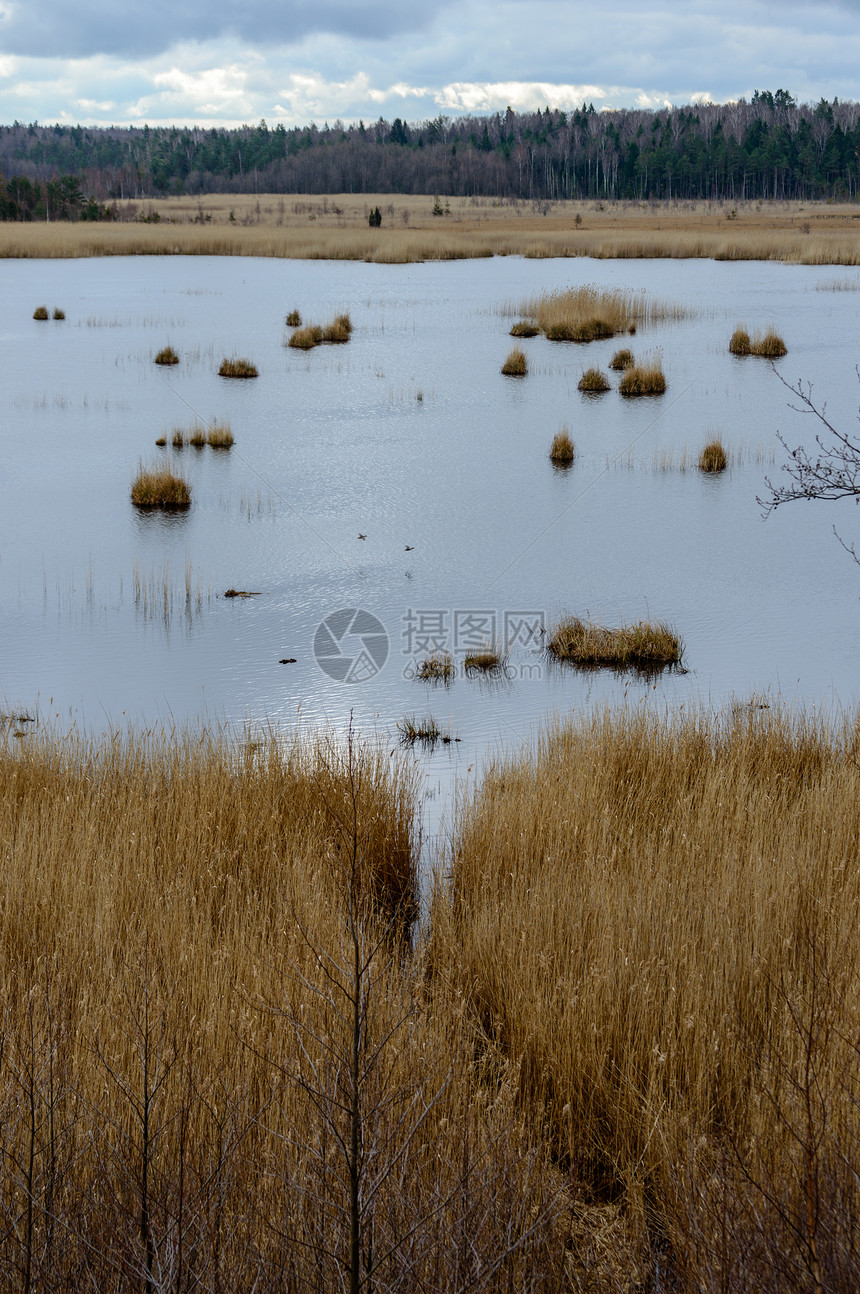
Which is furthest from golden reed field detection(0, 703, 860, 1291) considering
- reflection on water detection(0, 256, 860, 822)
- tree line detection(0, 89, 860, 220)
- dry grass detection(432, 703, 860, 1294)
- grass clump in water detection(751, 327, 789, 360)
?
tree line detection(0, 89, 860, 220)

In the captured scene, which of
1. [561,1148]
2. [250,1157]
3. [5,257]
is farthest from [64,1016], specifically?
[5,257]

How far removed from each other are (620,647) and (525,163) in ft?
378

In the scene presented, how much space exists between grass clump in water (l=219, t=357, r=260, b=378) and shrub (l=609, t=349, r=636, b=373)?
717 cm

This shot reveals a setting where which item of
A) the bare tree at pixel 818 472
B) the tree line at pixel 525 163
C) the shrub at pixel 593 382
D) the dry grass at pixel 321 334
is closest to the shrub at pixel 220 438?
the shrub at pixel 593 382

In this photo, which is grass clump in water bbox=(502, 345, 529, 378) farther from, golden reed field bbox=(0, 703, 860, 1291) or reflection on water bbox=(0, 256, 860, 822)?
golden reed field bbox=(0, 703, 860, 1291)

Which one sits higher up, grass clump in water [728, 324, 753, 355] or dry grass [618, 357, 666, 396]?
grass clump in water [728, 324, 753, 355]

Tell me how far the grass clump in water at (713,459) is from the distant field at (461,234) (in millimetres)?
30805

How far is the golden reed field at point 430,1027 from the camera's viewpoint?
228 centimetres

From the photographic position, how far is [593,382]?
2028 cm

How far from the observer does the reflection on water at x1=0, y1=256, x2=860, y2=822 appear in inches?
338

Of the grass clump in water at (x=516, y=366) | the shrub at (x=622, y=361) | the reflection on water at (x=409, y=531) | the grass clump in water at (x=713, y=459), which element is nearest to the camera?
the reflection on water at (x=409, y=531)

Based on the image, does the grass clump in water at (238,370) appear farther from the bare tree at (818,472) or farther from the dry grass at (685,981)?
the dry grass at (685,981)

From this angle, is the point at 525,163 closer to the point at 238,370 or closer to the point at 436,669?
the point at 238,370

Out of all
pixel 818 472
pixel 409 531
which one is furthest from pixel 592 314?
pixel 818 472
